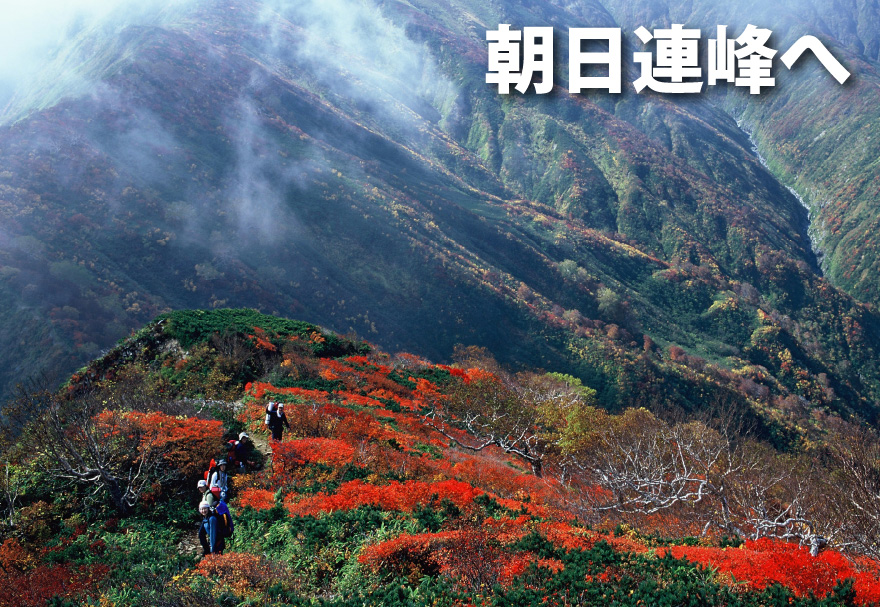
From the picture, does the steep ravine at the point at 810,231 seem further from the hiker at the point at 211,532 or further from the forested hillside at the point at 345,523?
the hiker at the point at 211,532

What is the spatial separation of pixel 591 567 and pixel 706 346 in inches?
3168

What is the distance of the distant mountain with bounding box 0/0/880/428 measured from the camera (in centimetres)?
5569

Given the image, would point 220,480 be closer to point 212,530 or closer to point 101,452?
point 212,530

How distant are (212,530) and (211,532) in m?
0.04

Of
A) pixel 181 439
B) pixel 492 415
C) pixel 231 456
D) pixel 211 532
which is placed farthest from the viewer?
pixel 492 415

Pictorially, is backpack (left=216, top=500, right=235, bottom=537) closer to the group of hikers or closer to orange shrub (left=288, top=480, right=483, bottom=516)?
the group of hikers

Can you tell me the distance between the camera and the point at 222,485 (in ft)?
39.3

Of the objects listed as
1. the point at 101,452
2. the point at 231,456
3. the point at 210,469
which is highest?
the point at 101,452

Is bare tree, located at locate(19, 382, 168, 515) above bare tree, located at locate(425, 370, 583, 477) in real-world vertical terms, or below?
above

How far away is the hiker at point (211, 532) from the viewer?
9.72 metres

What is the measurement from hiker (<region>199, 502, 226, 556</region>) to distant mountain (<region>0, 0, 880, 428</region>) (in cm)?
3876

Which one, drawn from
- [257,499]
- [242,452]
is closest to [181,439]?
[242,452]

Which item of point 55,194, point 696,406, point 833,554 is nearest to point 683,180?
point 696,406

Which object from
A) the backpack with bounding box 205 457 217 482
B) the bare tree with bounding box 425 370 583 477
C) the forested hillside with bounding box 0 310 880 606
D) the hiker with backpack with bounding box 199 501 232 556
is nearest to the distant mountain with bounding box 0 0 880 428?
the bare tree with bounding box 425 370 583 477
